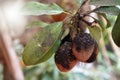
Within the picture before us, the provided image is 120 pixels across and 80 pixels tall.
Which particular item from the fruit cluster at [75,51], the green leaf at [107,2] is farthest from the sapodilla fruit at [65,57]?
the green leaf at [107,2]

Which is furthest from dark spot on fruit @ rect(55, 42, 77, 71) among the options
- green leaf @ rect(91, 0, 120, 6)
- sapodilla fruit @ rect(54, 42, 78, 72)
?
green leaf @ rect(91, 0, 120, 6)

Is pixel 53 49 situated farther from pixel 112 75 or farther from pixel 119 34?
pixel 112 75

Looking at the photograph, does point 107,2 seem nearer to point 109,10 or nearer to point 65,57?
point 109,10

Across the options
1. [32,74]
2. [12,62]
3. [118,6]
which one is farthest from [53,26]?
[32,74]

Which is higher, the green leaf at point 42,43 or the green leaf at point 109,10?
the green leaf at point 109,10

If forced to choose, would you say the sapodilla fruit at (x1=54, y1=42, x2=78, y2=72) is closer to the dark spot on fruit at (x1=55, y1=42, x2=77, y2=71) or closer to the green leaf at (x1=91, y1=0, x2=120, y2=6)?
the dark spot on fruit at (x1=55, y1=42, x2=77, y2=71)

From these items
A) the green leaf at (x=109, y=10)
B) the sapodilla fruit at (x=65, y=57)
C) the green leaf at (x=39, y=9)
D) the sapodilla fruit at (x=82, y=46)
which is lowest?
the sapodilla fruit at (x=65, y=57)

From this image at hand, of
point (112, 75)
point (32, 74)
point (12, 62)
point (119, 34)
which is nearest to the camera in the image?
point (119, 34)

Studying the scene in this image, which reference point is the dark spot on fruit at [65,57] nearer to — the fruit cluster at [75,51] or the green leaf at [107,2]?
the fruit cluster at [75,51]
